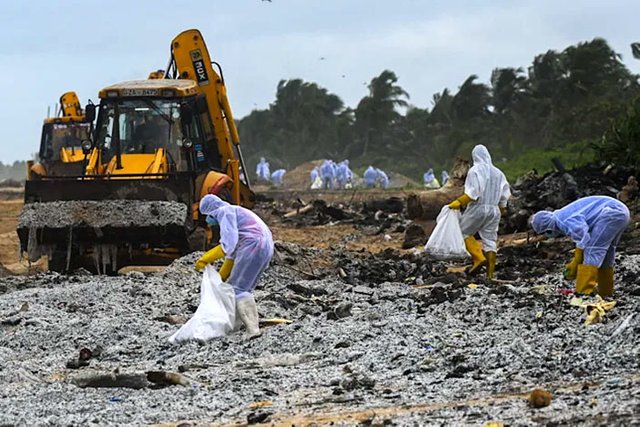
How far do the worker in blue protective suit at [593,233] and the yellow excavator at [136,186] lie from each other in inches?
229

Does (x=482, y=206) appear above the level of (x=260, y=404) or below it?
above

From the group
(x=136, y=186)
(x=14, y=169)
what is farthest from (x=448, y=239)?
(x=14, y=169)

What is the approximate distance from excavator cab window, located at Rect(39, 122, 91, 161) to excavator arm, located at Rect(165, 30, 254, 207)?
884 centimetres

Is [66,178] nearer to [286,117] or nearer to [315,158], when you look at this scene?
[315,158]

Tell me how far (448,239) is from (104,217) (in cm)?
478

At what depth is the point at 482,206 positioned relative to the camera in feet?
48.7

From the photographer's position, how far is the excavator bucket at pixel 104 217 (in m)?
15.7

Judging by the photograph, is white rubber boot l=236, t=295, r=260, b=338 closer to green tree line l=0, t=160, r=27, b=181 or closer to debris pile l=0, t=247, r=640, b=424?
debris pile l=0, t=247, r=640, b=424

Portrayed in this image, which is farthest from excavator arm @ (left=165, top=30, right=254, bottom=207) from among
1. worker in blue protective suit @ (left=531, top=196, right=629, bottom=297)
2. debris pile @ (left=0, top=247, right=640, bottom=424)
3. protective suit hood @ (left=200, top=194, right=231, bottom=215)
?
worker in blue protective suit @ (left=531, top=196, right=629, bottom=297)

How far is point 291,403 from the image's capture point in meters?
7.91

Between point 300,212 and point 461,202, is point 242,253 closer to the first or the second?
point 461,202

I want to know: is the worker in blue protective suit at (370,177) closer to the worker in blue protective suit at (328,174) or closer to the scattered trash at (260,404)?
the worker in blue protective suit at (328,174)

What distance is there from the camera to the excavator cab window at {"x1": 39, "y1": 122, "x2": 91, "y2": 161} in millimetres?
27344

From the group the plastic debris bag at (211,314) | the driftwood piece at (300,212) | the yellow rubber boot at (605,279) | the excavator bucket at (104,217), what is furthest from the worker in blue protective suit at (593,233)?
the driftwood piece at (300,212)
